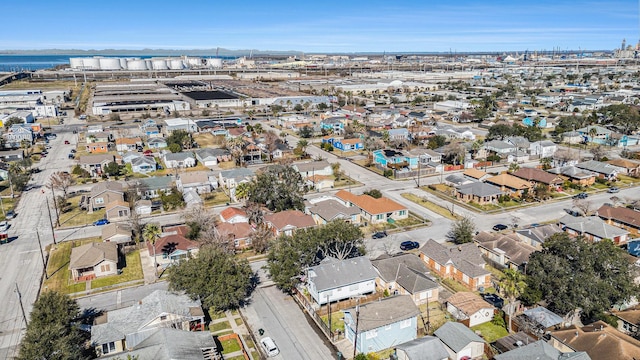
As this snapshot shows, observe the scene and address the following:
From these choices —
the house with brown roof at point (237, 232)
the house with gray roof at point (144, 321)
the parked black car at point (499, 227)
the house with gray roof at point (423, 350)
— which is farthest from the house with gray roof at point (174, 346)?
the parked black car at point (499, 227)

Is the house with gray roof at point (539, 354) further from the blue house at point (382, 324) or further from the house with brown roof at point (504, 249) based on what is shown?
the house with brown roof at point (504, 249)

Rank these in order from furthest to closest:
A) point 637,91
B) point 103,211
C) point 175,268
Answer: point 637,91
point 103,211
point 175,268

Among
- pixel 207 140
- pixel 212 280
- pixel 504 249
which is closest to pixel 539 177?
pixel 504 249

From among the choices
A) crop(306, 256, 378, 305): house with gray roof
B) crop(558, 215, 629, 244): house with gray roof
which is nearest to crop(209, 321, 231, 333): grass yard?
crop(306, 256, 378, 305): house with gray roof

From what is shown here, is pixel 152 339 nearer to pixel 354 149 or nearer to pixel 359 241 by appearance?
pixel 359 241

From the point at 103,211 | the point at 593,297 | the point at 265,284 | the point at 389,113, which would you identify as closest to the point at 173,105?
the point at 389,113

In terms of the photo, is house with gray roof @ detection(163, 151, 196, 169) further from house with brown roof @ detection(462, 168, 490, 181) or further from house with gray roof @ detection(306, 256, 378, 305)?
house with gray roof @ detection(306, 256, 378, 305)
